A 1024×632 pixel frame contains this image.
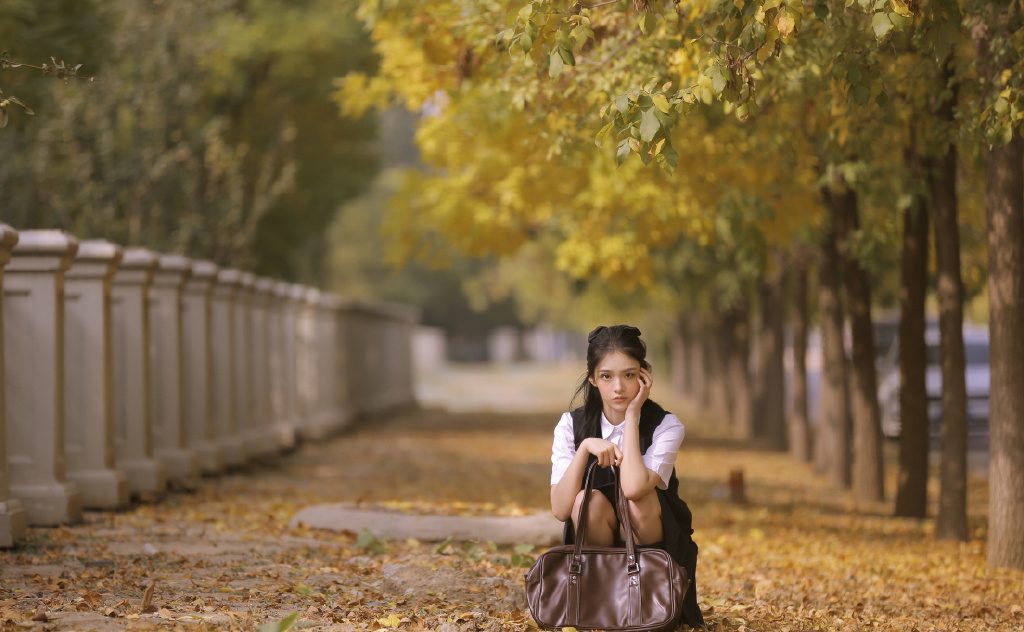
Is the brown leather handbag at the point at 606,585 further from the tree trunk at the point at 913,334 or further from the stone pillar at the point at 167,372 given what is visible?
the stone pillar at the point at 167,372

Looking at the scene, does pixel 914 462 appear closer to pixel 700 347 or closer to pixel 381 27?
pixel 381 27

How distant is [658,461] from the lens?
5.07 metres

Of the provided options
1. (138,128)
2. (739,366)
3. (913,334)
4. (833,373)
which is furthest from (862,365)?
(739,366)

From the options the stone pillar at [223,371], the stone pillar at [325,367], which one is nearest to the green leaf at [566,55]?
the stone pillar at [223,371]

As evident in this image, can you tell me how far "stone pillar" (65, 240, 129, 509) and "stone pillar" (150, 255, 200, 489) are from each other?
190 cm

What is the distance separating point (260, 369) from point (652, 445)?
35.2 feet

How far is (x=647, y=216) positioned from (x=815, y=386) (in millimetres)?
14481

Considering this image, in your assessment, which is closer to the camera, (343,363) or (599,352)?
(599,352)

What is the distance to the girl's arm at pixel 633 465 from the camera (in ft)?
16.2

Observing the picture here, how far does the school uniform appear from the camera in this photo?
5102 mm

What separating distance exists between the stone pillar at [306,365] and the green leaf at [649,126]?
13417 mm

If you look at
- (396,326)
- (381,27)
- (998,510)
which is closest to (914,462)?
(998,510)

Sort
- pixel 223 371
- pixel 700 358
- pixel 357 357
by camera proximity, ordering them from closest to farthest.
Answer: pixel 223 371
pixel 357 357
pixel 700 358

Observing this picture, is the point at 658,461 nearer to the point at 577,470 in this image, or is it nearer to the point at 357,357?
the point at 577,470
